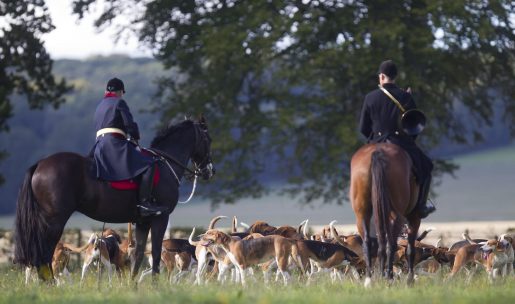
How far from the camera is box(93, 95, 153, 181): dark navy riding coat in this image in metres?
12.5

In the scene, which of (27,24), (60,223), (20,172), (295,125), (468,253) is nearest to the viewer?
(60,223)

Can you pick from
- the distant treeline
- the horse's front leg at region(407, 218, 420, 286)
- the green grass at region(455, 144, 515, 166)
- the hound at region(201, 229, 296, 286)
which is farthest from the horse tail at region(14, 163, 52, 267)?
the green grass at region(455, 144, 515, 166)

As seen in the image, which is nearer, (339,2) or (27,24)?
(27,24)

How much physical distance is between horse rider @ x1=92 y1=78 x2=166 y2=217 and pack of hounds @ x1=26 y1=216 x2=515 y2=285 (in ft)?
3.75

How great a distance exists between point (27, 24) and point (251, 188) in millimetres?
7094

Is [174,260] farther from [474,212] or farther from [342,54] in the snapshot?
[474,212]

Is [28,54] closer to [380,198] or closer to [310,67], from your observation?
[310,67]

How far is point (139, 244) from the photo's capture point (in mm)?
12992

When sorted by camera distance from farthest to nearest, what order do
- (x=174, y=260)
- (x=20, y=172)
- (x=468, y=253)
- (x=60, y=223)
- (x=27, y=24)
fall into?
1. (x=20, y=172)
2. (x=27, y=24)
3. (x=174, y=260)
4. (x=468, y=253)
5. (x=60, y=223)

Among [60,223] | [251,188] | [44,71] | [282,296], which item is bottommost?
[282,296]

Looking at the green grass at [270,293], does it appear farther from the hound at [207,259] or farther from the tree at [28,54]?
the tree at [28,54]

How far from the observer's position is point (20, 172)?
66625mm

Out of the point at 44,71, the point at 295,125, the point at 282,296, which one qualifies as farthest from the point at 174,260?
the point at 295,125

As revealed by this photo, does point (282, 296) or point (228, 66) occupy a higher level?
point (228, 66)
